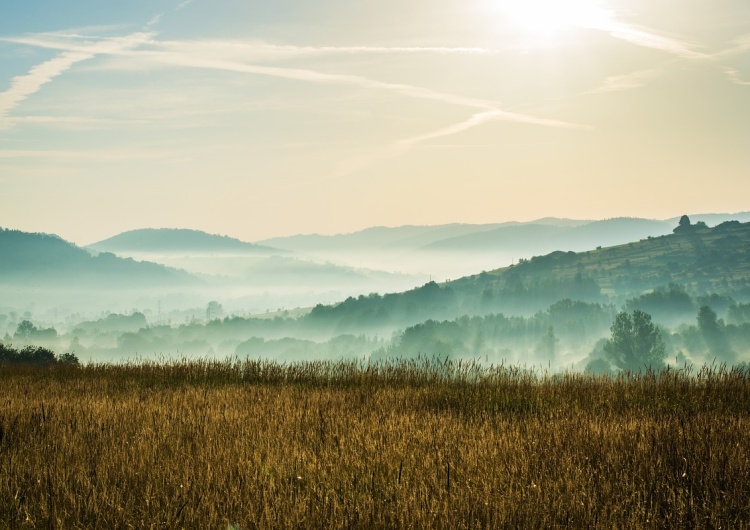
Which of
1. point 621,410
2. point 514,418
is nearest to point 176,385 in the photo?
point 514,418

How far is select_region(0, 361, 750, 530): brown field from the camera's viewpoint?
698 cm

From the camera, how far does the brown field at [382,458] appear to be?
698cm

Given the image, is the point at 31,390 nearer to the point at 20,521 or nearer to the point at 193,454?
the point at 193,454

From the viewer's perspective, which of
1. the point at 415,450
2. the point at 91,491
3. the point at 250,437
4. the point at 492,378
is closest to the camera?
the point at 91,491

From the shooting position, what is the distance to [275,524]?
6.64m

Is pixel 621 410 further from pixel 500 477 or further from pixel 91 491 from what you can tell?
pixel 91 491

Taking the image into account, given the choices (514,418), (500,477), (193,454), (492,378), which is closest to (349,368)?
(492,378)

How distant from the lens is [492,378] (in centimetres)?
1608

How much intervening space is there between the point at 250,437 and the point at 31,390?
7904 millimetres

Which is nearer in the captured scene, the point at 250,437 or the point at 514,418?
the point at 250,437

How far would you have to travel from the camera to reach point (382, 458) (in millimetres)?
8711

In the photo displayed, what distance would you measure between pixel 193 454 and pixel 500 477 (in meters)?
4.20

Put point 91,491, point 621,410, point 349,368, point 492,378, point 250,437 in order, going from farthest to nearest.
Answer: point 349,368 < point 492,378 < point 621,410 < point 250,437 < point 91,491

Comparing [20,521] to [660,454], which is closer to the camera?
[20,521]
